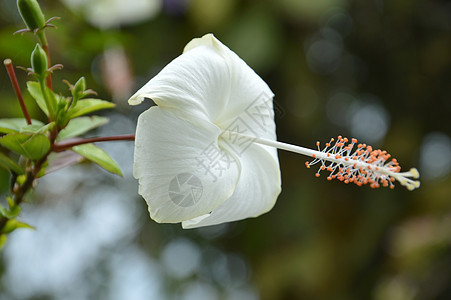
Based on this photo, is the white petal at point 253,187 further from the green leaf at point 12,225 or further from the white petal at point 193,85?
the green leaf at point 12,225

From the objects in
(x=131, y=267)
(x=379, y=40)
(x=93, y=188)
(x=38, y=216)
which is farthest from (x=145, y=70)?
(x=379, y=40)

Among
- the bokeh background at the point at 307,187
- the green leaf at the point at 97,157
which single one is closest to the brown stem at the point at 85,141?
the green leaf at the point at 97,157

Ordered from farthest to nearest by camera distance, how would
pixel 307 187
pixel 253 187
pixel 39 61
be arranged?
pixel 307 187 → pixel 253 187 → pixel 39 61

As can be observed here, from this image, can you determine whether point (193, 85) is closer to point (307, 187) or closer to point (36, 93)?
point (36, 93)

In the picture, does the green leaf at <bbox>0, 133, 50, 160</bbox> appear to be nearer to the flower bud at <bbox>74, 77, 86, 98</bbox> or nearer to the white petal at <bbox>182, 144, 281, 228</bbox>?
the flower bud at <bbox>74, 77, 86, 98</bbox>

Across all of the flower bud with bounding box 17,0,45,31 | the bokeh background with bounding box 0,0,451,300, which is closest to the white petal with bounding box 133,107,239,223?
the flower bud with bounding box 17,0,45,31

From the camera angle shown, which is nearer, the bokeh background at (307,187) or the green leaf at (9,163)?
the green leaf at (9,163)

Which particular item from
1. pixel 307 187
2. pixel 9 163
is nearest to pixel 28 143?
pixel 9 163
